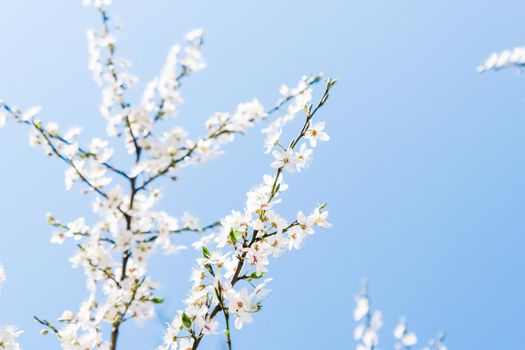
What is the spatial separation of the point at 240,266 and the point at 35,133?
408 cm

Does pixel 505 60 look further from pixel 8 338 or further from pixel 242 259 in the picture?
pixel 8 338

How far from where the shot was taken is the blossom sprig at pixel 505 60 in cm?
297

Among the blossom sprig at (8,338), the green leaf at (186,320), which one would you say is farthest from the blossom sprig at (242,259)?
the blossom sprig at (8,338)

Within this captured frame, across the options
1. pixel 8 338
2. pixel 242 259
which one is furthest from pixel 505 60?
pixel 8 338

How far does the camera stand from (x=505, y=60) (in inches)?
124

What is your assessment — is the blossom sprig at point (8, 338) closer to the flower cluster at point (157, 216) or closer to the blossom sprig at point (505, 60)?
the flower cluster at point (157, 216)

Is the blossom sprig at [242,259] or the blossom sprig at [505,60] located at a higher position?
the blossom sprig at [505,60]

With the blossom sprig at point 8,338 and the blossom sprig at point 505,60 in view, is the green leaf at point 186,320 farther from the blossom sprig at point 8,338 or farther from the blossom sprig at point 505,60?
the blossom sprig at point 505,60

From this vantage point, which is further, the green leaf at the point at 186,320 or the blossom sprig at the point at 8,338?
the blossom sprig at the point at 8,338

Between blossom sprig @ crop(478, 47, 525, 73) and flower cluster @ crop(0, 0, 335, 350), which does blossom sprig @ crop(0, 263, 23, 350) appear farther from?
blossom sprig @ crop(478, 47, 525, 73)

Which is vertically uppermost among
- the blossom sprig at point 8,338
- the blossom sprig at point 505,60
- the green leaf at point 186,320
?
the blossom sprig at point 505,60

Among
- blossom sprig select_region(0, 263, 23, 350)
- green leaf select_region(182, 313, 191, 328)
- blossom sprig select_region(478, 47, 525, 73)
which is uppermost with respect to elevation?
blossom sprig select_region(478, 47, 525, 73)

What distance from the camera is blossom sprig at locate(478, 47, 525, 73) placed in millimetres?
2966

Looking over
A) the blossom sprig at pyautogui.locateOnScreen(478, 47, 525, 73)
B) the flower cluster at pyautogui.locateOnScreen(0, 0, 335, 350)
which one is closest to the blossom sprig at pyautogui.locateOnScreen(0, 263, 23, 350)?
the flower cluster at pyautogui.locateOnScreen(0, 0, 335, 350)
